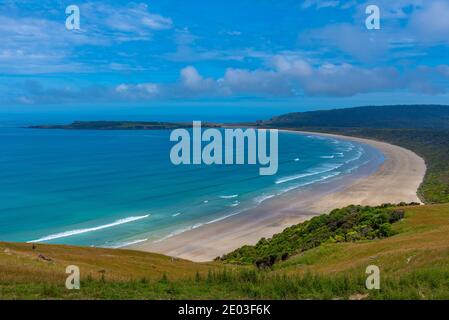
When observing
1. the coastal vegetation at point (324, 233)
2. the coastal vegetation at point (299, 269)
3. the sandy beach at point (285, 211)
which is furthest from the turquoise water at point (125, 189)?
the coastal vegetation at point (299, 269)

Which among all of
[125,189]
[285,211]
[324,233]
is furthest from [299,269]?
[125,189]

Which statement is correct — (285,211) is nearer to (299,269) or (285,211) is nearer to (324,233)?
(324,233)

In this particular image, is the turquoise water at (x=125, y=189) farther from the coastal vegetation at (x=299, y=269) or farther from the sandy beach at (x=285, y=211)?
the coastal vegetation at (x=299, y=269)

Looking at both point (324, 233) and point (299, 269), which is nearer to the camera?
point (299, 269)

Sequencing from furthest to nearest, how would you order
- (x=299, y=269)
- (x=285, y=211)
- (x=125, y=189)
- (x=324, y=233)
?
(x=125, y=189), (x=285, y=211), (x=324, y=233), (x=299, y=269)
